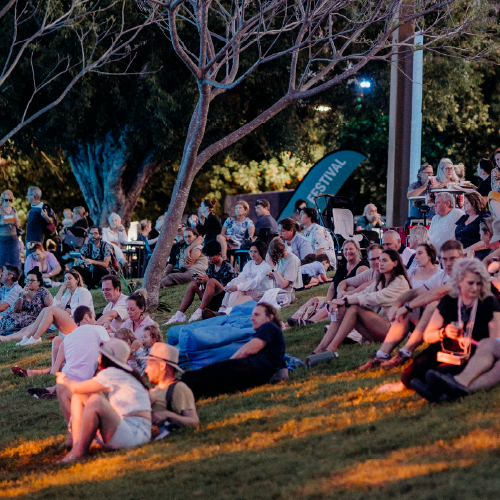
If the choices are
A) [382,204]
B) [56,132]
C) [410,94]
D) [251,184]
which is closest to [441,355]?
[410,94]

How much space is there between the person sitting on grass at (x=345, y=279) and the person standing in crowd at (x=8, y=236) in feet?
27.5

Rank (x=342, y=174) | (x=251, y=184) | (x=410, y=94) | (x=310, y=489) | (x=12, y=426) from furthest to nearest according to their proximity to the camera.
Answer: (x=251, y=184) → (x=342, y=174) → (x=410, y=94) → (x=12, y=426) → (x=310, y=489)

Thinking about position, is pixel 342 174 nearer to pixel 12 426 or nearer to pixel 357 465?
pixel 12 426

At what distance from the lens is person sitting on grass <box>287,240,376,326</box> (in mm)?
9320

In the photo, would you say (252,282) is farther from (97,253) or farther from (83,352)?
(97,253)

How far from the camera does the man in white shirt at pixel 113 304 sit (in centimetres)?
1033

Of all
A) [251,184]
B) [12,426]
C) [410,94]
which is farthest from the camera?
[251,184]

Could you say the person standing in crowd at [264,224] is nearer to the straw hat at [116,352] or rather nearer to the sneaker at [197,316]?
the sneaker at [197,316]

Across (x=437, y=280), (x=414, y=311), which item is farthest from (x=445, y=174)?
(x=414, y=311)

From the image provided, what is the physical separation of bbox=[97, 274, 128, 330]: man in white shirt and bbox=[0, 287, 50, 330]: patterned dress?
283 cm

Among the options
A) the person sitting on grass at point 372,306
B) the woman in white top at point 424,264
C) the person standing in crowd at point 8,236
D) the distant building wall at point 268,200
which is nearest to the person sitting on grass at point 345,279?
the person sitting on grass at point 372,306

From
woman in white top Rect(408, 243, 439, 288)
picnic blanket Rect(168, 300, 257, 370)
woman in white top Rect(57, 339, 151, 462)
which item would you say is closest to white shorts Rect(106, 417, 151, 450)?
woman in white top Rect(57, 339, 151, 462)

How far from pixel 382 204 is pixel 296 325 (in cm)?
1754

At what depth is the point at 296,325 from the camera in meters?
10.5
